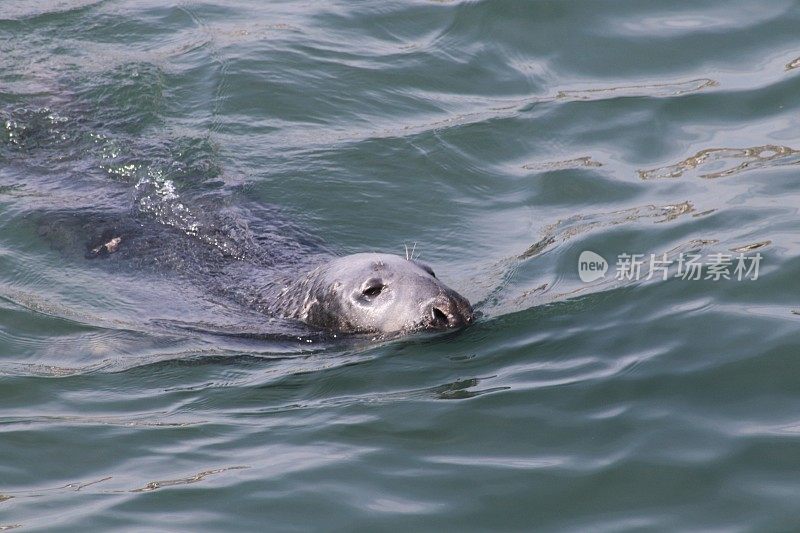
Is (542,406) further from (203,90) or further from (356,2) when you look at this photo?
(356,2)

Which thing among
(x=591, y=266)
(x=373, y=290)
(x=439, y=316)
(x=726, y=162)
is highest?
(x=726, y=162)

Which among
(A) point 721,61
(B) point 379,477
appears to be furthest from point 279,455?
(A) point 721,61

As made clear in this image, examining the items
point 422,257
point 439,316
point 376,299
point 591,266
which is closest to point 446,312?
point 439,316

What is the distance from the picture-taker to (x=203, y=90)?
39.4 ft

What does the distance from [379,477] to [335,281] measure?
7.27ft

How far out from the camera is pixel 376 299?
24.2 ft

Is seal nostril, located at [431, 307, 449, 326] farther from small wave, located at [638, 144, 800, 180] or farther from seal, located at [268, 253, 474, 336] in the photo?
small wave, located at [638, 144, 800, 180]

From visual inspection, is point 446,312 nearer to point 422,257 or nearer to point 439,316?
point 439,316

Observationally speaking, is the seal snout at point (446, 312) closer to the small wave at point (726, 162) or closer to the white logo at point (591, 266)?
the white logo at point (591, 266)

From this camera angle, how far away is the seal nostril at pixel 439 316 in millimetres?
7090

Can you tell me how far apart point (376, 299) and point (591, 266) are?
6.35 feet

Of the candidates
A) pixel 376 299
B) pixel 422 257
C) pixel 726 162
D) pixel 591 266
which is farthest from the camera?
pixel 726 162

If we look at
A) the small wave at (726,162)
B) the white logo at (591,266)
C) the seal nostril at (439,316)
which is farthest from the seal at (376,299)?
the small wave at (726,162)

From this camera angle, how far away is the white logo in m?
8.37
